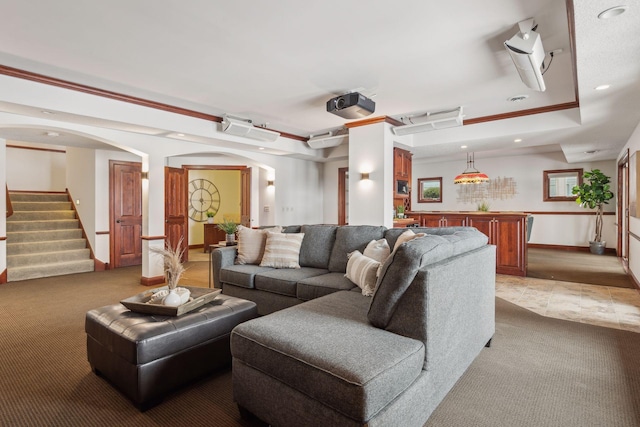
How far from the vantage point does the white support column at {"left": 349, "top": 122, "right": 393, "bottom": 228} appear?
5.33 meters

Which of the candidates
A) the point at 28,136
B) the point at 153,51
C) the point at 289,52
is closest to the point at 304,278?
the point at 289,52

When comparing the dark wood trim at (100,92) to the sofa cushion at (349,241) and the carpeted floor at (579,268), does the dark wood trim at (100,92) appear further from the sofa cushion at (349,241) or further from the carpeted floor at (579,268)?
the carpeted floor at (579,268)

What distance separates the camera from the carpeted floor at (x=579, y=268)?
16.8 ft

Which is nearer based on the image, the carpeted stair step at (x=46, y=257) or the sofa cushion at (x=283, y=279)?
the sofa cushion at (x=283, y=279)

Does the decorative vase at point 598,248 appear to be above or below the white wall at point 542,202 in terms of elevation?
below

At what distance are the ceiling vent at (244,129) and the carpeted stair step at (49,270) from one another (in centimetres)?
368

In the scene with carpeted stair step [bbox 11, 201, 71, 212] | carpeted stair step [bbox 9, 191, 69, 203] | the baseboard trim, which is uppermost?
carpeted stair step [bbox 9, 191, 69, 203]

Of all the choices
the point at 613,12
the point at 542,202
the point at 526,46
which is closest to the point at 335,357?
the point at 613,12

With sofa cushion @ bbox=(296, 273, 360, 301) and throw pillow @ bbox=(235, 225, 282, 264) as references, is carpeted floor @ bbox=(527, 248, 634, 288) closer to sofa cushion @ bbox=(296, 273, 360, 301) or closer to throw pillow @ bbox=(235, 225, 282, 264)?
sofa cushion @ bbox=(296, 273, 360, 301)

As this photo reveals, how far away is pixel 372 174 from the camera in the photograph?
5.43 meters

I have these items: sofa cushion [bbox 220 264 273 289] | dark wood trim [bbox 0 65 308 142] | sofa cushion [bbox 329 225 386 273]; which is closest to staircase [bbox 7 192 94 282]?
dark wood trim [bbox 0 65 308 142]

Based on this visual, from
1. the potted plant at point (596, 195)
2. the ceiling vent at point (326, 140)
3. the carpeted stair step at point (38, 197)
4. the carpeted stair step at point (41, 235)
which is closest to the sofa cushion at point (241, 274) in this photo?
the ceiling vent at point (326, 140)

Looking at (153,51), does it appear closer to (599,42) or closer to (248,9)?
(248,9)

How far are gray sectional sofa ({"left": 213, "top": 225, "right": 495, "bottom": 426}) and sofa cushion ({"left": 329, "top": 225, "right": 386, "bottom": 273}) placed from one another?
880 millimetres
